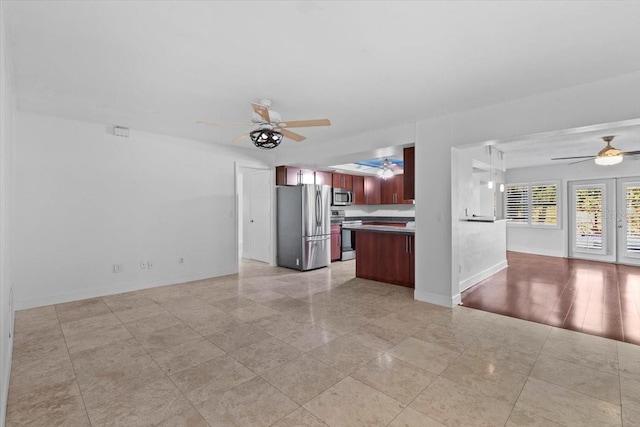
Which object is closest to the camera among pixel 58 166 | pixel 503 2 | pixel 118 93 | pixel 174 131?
pixel 503 2

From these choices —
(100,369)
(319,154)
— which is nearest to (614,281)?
(319,154)

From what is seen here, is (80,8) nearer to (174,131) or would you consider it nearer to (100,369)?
(100,369)

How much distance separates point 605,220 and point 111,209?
33.1 feet

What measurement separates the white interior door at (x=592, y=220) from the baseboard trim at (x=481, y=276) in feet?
8.16

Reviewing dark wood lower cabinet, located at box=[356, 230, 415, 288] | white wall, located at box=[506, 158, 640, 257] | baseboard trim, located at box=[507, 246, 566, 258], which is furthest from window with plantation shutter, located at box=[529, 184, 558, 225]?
dark wood lower cabinet, located at box=[356, 230, 415, 288]

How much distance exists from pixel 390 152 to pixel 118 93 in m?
3.71

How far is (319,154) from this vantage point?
5477mm

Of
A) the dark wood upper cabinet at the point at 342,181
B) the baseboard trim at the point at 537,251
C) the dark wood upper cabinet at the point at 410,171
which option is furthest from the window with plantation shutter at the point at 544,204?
the dark wood upper cabinet at the point at 410,171

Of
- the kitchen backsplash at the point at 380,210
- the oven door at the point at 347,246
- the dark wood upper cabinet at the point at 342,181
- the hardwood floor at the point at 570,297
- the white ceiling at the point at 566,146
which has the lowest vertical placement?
the hardwood floor at the point at 570,297

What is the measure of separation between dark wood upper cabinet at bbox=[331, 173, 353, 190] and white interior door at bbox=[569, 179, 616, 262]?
5523 millimetres

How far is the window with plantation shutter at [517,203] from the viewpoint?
8.13 meters

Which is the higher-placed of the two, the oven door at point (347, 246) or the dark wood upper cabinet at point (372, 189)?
the dark wood upper cabinet at point (372, 189)

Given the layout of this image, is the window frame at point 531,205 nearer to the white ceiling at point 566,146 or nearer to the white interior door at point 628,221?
the white ceiling at point 566,146

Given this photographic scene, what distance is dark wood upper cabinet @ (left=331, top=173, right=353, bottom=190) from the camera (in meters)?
7.67
